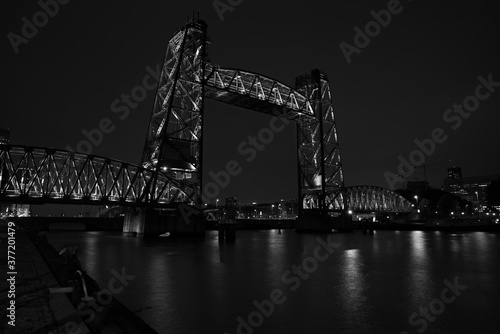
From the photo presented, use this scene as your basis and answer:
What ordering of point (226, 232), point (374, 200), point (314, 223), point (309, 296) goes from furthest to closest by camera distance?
point (374, 200), point (314, 223), point (226, 232), point (309, 296)

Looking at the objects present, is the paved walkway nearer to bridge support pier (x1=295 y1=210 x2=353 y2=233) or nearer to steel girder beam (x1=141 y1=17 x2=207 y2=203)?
steel girder beam (x1=141 y1=17 x2=207 y2=203)

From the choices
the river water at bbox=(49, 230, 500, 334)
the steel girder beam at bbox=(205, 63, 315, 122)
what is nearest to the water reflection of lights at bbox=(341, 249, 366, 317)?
the river water at bbox=(49, 230, 500, 334)

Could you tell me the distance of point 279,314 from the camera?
29.7 feet

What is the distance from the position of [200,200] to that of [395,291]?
92.8 feet

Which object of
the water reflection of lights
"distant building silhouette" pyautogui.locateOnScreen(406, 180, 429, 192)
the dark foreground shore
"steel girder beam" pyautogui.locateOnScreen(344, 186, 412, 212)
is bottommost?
the water reflection of lights

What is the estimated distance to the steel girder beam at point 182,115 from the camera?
124 ft

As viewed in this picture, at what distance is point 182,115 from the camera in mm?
42250

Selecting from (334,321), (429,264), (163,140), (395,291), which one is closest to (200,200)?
(163,140)

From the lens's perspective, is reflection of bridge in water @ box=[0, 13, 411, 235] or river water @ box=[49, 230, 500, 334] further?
reflection of bridge in water @ box=[0, 13, 411, 235]

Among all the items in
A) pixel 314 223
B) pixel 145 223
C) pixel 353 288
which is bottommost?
pixel 353 288

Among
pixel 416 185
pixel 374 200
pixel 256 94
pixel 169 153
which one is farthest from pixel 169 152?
pixel 416 185

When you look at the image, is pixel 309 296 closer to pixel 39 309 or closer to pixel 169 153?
pixel 39 309

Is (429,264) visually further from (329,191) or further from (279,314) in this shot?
(329,191)

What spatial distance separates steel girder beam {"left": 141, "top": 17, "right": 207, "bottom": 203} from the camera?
124ft
